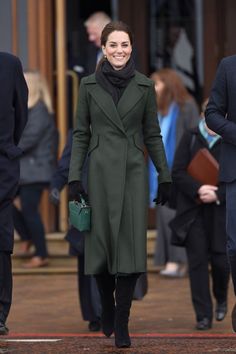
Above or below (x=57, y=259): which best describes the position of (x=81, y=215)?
above

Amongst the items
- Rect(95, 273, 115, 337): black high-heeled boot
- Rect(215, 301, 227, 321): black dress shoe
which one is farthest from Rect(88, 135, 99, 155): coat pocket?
Rect(215, 301, 227, 321): black dress shoe

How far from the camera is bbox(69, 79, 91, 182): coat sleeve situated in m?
7.93

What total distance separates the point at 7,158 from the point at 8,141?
0.10 meters

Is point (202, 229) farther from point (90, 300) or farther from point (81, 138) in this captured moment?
point (81, 138)

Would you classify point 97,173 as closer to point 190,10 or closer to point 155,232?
point 155,232

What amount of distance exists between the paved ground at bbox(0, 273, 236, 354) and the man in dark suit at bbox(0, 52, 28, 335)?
1.27 feet

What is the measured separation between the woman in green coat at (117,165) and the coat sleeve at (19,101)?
494 mm

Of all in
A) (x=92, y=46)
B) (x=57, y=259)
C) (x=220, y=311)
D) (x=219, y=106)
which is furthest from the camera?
(x=92, y=46)

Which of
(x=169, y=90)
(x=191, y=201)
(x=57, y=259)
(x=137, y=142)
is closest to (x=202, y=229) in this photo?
(x=191, y=201)

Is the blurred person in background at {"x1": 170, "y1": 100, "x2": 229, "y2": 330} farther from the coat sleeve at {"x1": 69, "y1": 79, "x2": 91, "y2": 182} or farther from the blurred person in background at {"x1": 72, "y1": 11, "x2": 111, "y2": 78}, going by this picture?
the blurred person in background at {"x1": 72, "y1": 11, "x2": 111, "y2": 78}

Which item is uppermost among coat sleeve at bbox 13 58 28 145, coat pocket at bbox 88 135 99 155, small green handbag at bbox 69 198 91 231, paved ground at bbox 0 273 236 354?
coat sleeve at bbox 13 58 28 145

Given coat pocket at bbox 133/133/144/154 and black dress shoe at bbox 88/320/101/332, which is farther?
black dress shoe at bbox 88/320/101/332

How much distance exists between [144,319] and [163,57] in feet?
15.5

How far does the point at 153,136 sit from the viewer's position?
315 inches
